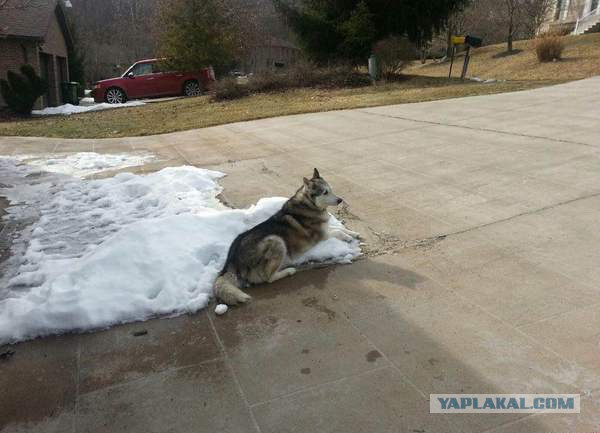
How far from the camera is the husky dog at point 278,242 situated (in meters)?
4.19

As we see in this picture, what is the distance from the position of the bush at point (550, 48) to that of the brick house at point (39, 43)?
72.9ft

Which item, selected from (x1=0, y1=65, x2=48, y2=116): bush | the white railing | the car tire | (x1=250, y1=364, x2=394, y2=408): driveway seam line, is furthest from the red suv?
the white railing

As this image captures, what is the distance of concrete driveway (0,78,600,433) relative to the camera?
106 inches

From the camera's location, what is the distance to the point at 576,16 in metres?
35.5

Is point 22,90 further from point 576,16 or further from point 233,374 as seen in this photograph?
point 576,16

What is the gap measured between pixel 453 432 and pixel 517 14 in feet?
123

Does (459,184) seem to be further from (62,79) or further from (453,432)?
(62,79)

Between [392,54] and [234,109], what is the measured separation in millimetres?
7875

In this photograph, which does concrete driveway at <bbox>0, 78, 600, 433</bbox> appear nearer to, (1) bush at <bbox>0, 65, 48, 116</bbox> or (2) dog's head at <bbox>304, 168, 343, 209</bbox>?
(2) dog's head at <bbox>304, 168, 343, 209</bbox>

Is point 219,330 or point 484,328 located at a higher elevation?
point 484,328

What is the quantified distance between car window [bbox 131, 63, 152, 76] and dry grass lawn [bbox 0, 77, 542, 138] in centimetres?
518

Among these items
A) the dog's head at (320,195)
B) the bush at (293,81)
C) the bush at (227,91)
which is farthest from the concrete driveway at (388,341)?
the bush at (293,81)

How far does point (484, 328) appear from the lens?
3.30m

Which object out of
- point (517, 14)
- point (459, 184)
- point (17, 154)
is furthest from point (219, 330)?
point (517, 14)
